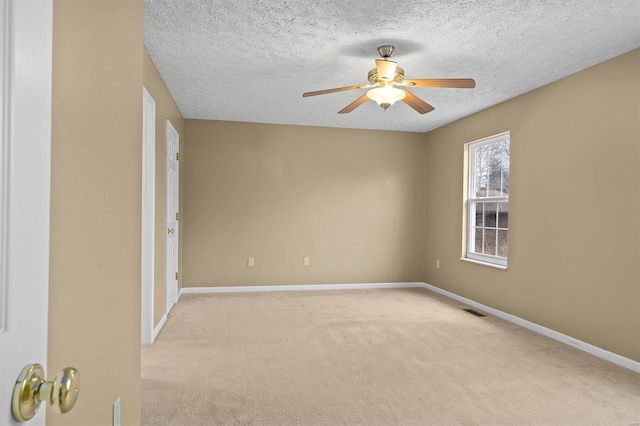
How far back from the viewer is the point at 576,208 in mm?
3658

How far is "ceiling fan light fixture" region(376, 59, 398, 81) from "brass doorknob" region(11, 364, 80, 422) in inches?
110

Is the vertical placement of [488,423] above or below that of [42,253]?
below

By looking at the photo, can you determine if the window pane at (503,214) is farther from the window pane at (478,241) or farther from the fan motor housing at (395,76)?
the fan motor housing at (395,76)

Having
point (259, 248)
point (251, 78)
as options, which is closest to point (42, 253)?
point (251, 78)

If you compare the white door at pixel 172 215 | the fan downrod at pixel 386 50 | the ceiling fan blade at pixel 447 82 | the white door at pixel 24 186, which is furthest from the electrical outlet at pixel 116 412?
the white door at pixel 172 215

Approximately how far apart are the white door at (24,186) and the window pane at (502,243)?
16.1ft

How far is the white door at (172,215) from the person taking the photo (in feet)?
15.0

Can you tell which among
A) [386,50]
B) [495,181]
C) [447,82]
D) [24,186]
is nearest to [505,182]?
[495,181]

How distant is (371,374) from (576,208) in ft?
7.78

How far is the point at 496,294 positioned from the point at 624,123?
226 centimetres

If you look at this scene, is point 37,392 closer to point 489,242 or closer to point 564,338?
point 564,338

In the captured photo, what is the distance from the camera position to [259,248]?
19.6 feet

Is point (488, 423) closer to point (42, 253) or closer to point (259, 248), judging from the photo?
point (42, 253)

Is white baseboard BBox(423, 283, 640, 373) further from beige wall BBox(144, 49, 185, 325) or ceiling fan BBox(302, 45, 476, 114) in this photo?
beige wall BBox(144, 49, 185, 325)
